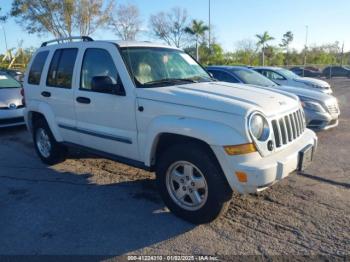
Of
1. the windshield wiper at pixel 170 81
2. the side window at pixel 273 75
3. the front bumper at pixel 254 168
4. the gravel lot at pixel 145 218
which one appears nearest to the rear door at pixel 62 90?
the gravel lot at pixel 145 218

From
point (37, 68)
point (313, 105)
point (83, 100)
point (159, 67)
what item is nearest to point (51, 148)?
point (37, 68)

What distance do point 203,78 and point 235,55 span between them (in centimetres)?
4625

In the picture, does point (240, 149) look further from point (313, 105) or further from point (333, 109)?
point (333, 109)

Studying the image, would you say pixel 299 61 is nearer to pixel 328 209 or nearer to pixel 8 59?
pixel 8 59

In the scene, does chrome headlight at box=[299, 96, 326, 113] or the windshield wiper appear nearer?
the windshield wiper

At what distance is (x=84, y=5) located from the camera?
1135 inches

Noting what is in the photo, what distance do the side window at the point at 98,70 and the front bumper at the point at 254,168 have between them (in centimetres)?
155

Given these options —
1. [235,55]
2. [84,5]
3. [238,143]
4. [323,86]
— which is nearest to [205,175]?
[238,143]

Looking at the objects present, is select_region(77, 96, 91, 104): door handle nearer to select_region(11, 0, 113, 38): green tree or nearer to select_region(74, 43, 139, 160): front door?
select_region(74, 43, 139, 160): front door

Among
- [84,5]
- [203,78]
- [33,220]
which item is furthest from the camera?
[84,5]

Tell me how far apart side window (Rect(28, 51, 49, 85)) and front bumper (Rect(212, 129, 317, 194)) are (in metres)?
3.48

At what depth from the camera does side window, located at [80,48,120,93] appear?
12.4 feet

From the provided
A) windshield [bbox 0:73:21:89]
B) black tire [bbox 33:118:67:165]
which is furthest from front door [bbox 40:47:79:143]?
windshield [bbox 0:73:21:89]

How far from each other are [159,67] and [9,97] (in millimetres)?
5693
